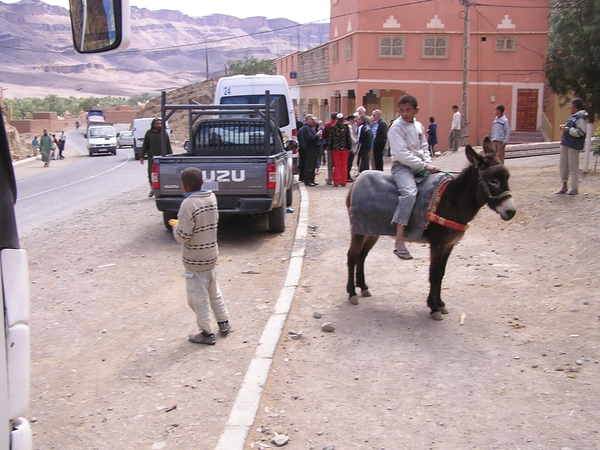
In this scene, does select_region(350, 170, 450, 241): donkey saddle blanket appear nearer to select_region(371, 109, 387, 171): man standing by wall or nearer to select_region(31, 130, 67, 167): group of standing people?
select_region(371, 109, 387, 171): man standing by wall

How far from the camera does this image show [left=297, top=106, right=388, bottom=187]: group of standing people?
15.6 meters

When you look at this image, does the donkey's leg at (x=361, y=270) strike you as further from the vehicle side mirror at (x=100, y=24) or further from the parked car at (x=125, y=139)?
the parked car at (x=125, y=139)

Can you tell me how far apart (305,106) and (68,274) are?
42.9m

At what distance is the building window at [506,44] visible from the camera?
113 ft

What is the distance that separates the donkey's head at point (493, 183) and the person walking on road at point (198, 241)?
96.9 inches

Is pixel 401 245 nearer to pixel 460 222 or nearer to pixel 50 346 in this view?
pixel 460 222

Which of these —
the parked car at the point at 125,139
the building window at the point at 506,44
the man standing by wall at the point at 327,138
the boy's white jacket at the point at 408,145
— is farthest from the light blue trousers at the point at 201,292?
the parked car at the point at 125,139

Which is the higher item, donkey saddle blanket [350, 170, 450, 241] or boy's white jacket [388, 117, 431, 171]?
boy's white jacket [388, 117, 431, 171]

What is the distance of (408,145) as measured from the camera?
6.70 meters

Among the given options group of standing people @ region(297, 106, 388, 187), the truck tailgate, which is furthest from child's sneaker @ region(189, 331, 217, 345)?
group of standing people @ region(297, 106, 388, 187)

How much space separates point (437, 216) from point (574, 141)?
5677 millimetres

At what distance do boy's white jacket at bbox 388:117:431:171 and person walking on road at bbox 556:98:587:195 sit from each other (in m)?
4.96

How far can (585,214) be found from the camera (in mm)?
9570

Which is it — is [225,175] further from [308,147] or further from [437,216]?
[308,147]
